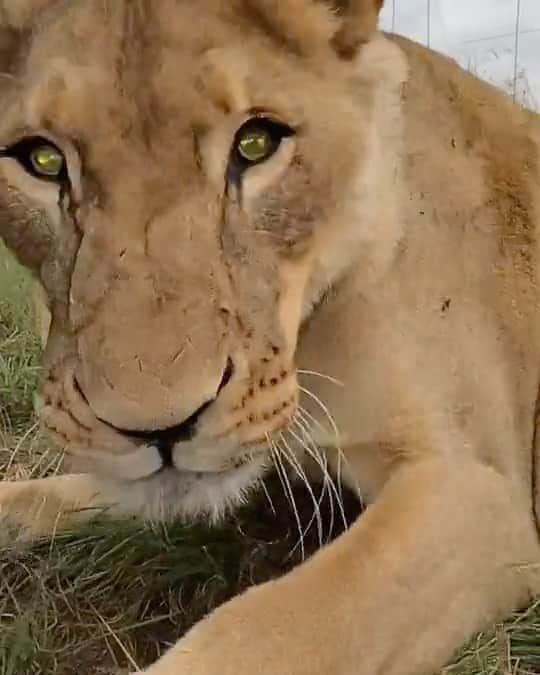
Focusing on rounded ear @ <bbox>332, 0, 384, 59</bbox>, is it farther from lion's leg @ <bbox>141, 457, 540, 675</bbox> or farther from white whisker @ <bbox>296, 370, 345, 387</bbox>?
lion's leg @ <bbox>141, 457, 540, 675</bbox>

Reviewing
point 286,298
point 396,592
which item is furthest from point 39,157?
point 396,592

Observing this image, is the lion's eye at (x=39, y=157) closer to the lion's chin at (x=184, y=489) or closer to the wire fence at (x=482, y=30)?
the lion's chin at (x=184, y=489)

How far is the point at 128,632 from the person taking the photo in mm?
1308

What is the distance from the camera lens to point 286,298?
1098mm

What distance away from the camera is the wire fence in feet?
10.1

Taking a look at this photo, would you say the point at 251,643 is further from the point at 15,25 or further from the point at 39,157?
the point at 15,25

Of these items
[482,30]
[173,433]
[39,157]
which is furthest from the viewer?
[482,30]

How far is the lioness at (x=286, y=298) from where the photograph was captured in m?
0.99

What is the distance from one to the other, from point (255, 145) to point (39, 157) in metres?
0.18

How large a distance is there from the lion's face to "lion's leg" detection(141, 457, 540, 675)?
12 cm

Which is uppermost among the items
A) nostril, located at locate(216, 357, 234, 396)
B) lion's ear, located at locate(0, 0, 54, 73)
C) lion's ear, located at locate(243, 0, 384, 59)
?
lion's ear, located at locate(243, 0, 384, 59)

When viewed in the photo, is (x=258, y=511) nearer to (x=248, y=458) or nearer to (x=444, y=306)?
(x=444, y=306)

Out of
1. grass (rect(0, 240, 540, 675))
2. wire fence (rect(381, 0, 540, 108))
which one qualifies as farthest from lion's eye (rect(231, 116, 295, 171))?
wire fence (rect(381, 0, 540, 108))

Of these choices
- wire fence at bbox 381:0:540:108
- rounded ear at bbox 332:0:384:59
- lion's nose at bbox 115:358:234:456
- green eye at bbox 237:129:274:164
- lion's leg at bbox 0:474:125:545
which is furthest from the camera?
wire fence at bbox 381:0:540:108
